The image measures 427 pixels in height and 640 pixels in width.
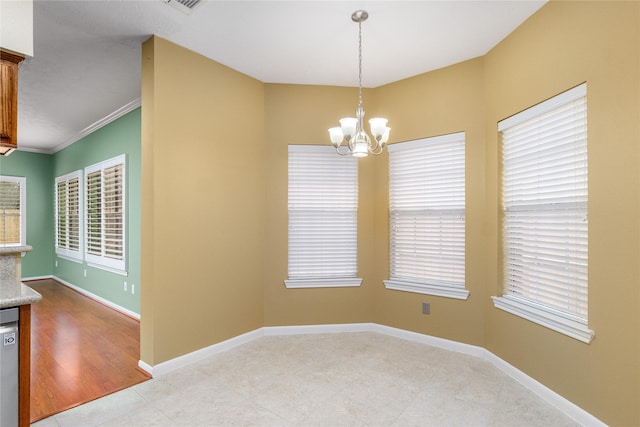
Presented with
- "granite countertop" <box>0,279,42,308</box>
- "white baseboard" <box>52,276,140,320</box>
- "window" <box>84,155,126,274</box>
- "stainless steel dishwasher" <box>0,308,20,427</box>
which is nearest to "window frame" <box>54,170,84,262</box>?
"window" <box>84,155,126,274</box>

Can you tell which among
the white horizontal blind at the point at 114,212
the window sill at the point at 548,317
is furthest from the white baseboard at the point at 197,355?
the window sill at the point at 548,317

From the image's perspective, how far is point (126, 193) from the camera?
4.70 meters

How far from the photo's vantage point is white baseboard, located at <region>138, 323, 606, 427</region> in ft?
7.88

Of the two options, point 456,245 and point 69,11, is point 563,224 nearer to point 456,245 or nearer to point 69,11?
point 456,245

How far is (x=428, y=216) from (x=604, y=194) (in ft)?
5.58

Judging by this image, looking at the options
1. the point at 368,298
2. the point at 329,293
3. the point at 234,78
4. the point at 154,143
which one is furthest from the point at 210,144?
the point at 368,298

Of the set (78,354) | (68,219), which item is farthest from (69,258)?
(78,354)

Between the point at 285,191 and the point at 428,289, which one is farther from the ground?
the point at 285,191

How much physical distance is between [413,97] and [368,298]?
2.39 metres

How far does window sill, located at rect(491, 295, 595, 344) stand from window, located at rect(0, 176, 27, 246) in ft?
28.3

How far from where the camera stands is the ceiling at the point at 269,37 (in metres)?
2.63

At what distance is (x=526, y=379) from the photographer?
278 centimetres

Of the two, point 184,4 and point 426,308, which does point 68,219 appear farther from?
point 426,308

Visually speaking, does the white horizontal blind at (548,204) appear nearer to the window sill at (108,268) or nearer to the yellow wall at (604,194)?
the yellow wall at (604,194)
